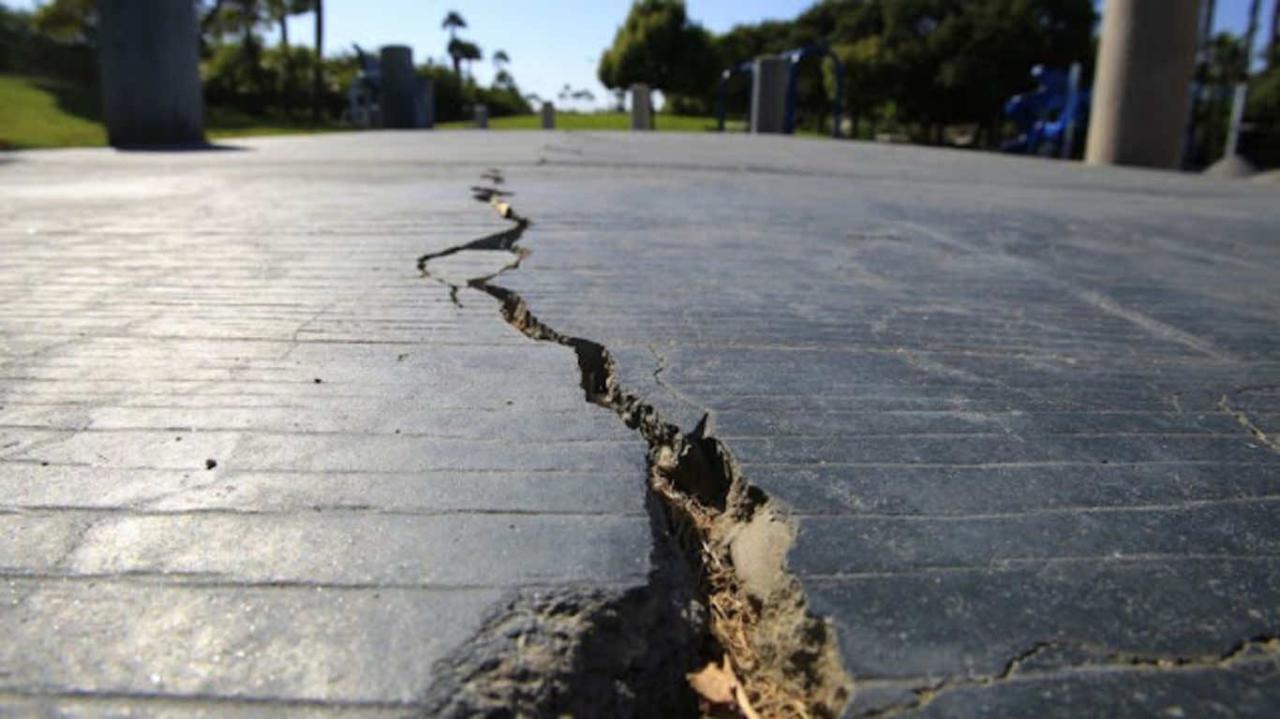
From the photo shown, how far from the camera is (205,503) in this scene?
135 centimetres

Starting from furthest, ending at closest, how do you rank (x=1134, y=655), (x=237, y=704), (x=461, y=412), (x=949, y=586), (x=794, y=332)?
(x=794, y=332) < (x=461, y=412) < (x=949, y=586) < (x=1134, y=655) < (x=237, y=704)

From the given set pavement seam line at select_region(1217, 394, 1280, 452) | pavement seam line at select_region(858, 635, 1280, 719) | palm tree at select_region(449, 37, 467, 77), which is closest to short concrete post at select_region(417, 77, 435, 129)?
pavement seam line at select_region(1217, 394, 1280, 452)

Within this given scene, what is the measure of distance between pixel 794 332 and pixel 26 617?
1879mm

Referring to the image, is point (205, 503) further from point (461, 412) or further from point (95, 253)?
point (95, 253)

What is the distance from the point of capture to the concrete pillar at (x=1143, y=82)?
9.83m

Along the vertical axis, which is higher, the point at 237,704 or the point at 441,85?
the point at 441,85

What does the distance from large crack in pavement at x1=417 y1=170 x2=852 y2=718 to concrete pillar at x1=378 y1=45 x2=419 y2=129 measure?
19.8m

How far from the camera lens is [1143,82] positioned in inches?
402

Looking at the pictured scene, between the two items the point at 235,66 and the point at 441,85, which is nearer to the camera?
the point at 235,66

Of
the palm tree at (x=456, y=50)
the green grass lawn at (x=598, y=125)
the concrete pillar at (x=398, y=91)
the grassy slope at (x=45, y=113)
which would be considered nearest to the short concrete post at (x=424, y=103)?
the concrete pillar at (x=398, y=91)

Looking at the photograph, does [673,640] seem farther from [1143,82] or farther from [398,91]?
[398,91]

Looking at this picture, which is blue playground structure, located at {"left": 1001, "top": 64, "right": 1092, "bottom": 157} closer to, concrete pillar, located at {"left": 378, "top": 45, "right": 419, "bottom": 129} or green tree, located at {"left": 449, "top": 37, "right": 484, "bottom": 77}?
concrete pillar, located at {"left": 378, "top": 45, "right": 419, "bottom": 129}

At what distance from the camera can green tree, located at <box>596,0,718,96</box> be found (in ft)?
136

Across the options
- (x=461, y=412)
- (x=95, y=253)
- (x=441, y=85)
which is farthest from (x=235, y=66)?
(x=461, y=412)
